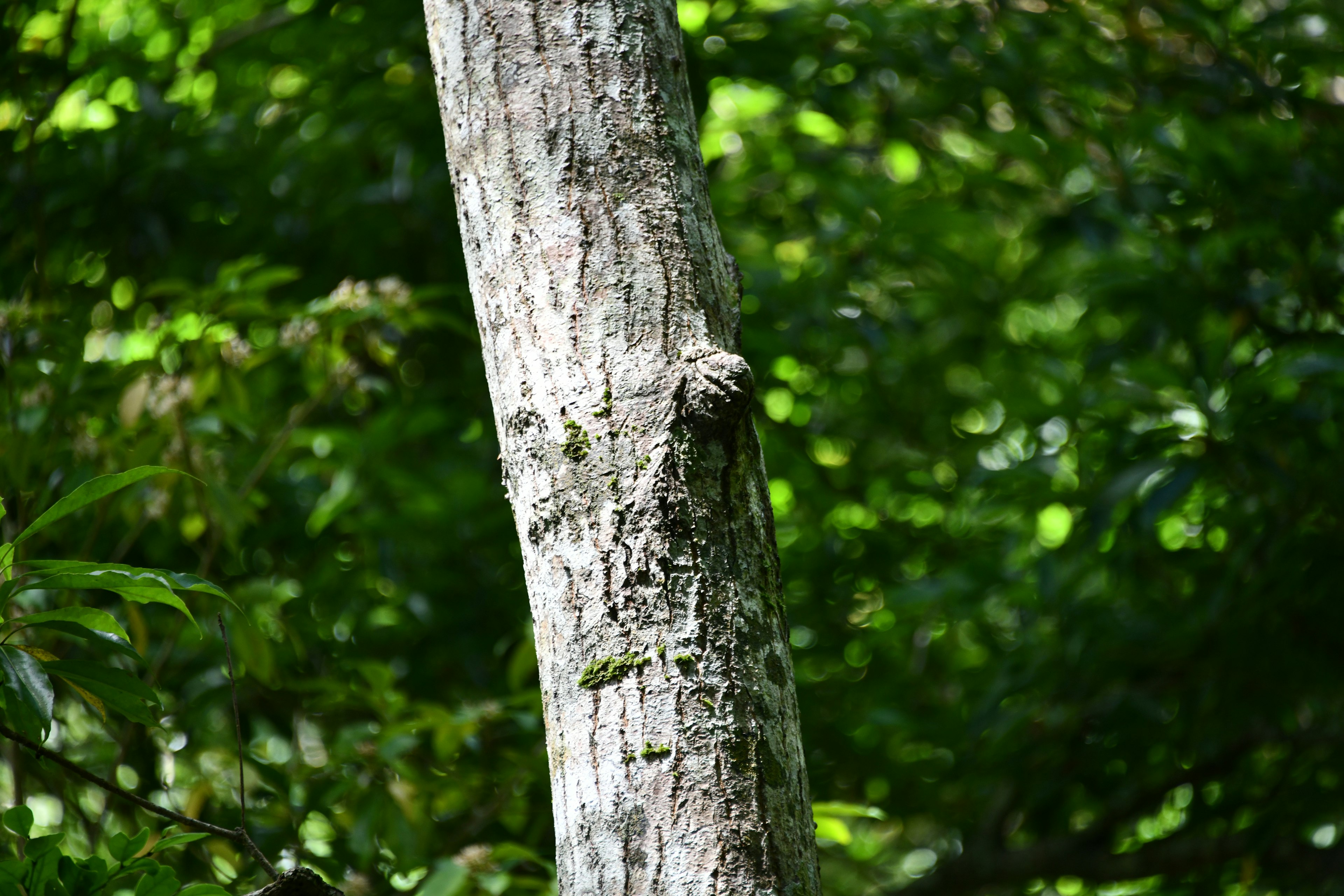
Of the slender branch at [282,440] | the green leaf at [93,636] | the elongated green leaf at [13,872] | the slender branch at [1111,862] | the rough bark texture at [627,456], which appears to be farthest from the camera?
the slender branch at [1111,862]

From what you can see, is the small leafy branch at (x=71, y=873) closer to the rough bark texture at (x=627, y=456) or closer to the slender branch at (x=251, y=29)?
the rough bark texture at (x=627, y=456)

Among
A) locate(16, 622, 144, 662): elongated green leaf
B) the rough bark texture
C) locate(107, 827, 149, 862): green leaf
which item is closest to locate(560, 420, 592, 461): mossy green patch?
the rough bark texture

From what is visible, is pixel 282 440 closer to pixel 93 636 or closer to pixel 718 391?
pixel 93 636

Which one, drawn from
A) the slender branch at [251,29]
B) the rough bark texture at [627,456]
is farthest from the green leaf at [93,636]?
the slender branch at [251,29]

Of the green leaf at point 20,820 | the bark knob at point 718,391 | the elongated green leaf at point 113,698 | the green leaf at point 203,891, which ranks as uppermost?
the bark knob at point 718,391

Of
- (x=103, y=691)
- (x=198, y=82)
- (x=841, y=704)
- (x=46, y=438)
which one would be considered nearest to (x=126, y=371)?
(x=46, y=438)

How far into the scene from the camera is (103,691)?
106 cm

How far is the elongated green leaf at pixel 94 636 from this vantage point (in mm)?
1017

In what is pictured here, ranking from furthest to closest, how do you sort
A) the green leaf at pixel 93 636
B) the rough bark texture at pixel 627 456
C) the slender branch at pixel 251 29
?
the slender branch at pixel 251 29
the green leaf at pixel 93 636
the rough bark texture at pixel 627 456

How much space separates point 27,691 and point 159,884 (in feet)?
0.74

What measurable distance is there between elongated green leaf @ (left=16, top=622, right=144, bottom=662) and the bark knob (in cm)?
58

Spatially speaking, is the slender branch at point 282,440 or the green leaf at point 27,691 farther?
the slender branch at point 282,440

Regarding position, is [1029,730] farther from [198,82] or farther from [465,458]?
[198,82]

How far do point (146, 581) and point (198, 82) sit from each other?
260 centimetres
